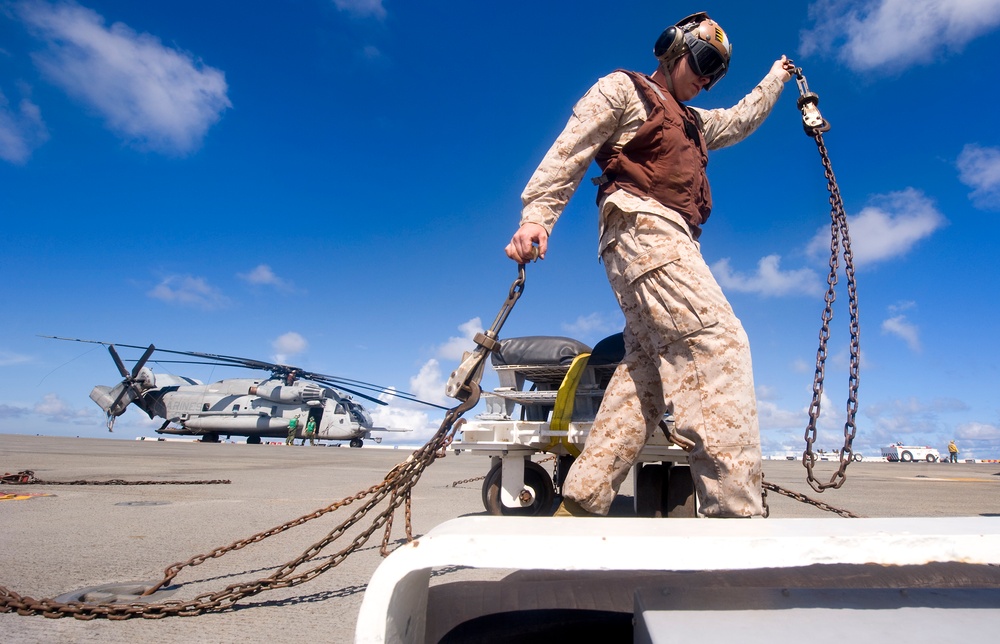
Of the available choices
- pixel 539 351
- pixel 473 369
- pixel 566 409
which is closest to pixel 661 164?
pixel 473 369

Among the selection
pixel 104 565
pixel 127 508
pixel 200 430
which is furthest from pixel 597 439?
pixel 200 430

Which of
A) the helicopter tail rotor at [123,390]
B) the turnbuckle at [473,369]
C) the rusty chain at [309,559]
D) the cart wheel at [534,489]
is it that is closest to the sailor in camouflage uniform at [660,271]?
the turnbuckle at [473,369]

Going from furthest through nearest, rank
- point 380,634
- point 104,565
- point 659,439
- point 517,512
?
point 517,512
point 659,439
point 104,565
point 380,634

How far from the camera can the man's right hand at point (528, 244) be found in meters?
1.97

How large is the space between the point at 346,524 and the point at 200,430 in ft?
114

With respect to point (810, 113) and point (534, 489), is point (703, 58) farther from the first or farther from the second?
point (534, 489)

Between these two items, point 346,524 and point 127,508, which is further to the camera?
point 127,508

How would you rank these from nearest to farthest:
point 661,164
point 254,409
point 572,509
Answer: point 572,509 < point 661,164 < point 254,409

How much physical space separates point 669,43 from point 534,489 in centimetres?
247

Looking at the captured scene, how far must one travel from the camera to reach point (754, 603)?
76 cm

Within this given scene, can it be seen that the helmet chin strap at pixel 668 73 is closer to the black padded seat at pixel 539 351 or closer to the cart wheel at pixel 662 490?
the black padded seat at pixel 539 351

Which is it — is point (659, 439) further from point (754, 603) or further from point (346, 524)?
point (754, 603)

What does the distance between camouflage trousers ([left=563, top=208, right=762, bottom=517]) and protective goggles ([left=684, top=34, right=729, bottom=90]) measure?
0.81 m

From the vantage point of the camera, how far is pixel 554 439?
3045mm
